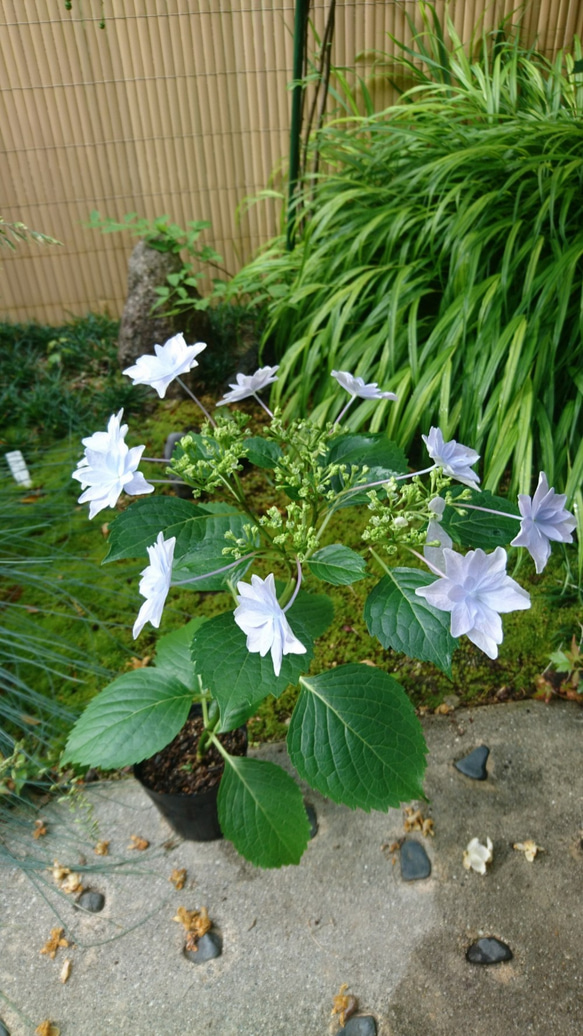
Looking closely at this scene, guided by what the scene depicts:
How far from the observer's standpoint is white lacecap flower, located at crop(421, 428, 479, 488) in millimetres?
988

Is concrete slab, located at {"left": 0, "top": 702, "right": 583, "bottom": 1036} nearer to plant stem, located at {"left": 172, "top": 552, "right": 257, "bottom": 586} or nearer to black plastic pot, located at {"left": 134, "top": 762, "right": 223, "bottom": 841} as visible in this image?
black plastic pot, located at {"left": 134, "top": 762, "right": 223, "bottom": 841}

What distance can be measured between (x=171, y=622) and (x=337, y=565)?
1162 mm

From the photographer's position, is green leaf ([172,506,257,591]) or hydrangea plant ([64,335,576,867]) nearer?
hydrangea plant ([64,335,576,867])

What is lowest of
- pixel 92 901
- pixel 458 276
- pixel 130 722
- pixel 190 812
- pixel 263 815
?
pixel 92 901

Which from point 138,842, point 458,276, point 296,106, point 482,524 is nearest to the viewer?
point 482,524

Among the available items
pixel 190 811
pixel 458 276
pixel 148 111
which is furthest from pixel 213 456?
pixel 148 111

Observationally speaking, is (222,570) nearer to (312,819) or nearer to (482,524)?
(482,524)

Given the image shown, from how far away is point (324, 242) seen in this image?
2.72 meters

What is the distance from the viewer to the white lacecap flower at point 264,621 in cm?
85

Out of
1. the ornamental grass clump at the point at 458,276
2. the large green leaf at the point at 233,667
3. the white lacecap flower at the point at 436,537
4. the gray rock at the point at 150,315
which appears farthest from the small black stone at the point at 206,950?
the gray rock at the point at 150,315

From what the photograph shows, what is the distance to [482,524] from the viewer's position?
42.5 inches

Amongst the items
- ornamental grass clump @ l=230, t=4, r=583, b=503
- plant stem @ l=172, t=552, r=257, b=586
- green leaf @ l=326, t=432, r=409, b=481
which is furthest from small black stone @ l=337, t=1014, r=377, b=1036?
ornamental grass clump @ l=230, t=4, r=583, b=503

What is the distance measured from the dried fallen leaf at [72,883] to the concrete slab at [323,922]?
0.02 metres

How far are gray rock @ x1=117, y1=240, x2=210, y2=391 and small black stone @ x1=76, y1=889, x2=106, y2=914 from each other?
2.09 meters
